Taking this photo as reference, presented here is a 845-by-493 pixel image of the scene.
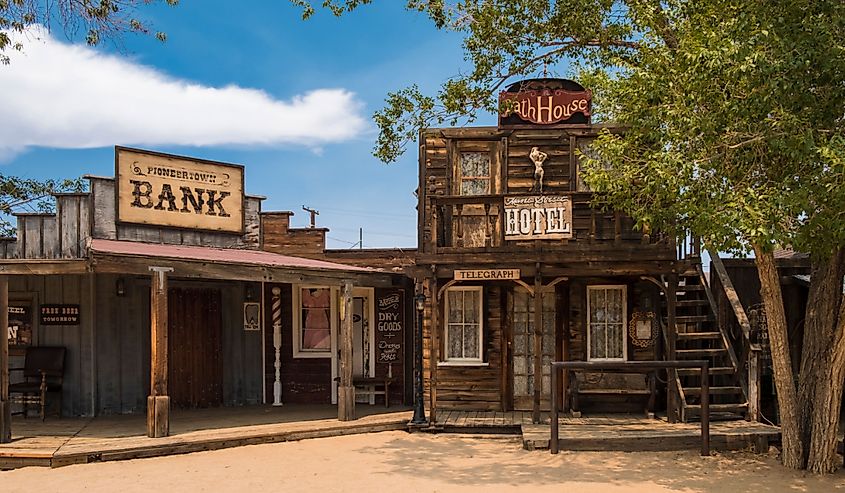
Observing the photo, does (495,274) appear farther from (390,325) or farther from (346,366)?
(390,325)

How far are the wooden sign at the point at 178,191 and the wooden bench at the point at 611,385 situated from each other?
642 centimetres

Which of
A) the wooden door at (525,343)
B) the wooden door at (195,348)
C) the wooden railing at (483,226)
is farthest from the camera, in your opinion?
the wooden door at (195,348)

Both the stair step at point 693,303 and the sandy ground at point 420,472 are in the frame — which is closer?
the sandy ground at point 420,472

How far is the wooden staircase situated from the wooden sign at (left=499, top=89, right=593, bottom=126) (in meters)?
3.19

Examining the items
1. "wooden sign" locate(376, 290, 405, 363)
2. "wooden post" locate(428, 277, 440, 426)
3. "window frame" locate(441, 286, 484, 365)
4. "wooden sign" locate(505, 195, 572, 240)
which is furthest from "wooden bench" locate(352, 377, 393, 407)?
"wooden sign" locate(505, 195, 572, 240)

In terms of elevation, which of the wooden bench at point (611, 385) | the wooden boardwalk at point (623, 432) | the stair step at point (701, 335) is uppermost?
the stair step at point (701, 335)

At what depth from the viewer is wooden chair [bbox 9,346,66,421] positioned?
1203cm

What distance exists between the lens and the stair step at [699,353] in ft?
38.9

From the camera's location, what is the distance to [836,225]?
7.38 metres

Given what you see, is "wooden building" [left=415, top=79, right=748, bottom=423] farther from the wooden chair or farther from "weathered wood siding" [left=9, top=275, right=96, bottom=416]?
the wooden chair

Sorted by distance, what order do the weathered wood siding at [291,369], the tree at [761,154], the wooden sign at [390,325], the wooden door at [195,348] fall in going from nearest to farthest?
the tree at [761,154] → the wooden door at [195,348] → the wooden sign at [390,325] → the weathered wood siding at [291,369]

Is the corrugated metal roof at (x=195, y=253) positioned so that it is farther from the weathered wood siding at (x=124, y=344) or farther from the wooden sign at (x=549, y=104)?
the wooden sign at (x=549, y=104)

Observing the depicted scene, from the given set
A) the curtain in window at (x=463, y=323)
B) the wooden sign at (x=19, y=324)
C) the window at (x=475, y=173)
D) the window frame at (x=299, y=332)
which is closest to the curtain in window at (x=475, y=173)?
the window at (x=475, y=173)

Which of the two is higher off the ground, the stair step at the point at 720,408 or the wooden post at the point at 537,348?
the wooden post at the point at 537,348
